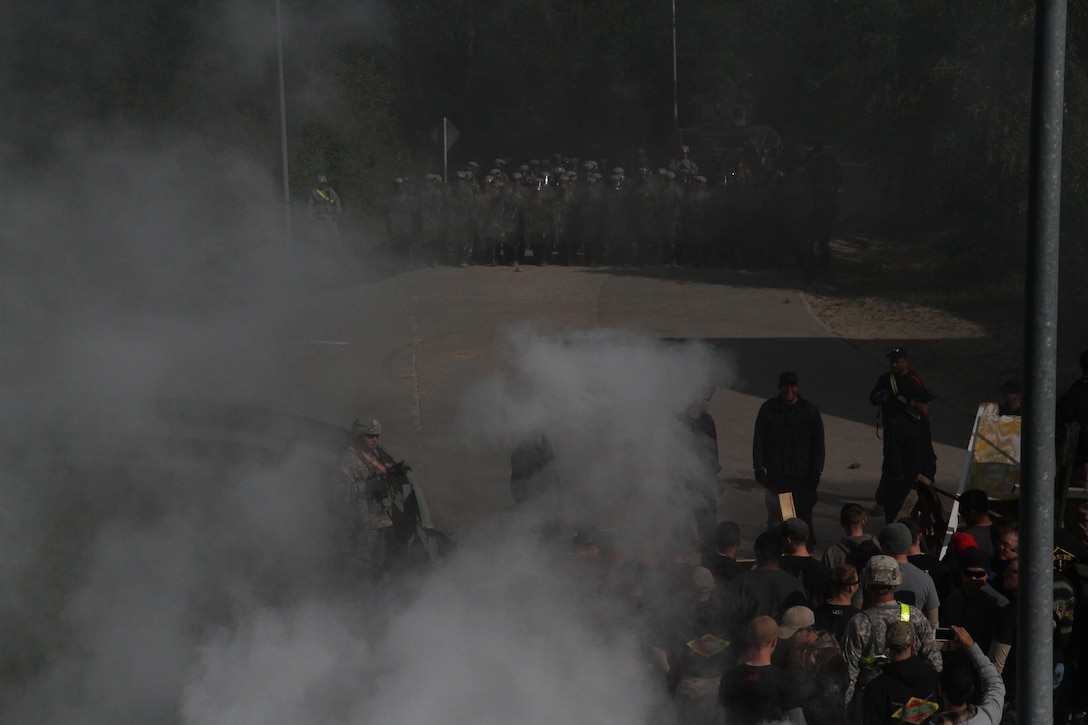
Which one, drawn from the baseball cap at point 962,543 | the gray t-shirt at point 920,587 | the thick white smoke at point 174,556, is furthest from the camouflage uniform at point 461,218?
the gray t-shirt at point 920,587

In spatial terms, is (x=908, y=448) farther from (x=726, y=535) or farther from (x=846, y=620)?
(x=846, y=620)

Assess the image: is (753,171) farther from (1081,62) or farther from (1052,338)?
(1052,338)

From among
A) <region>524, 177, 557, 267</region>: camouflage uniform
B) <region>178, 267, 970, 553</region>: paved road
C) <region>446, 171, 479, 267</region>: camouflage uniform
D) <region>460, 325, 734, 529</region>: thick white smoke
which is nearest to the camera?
<region>460, 325, 734, 529</region>: thick white smoke

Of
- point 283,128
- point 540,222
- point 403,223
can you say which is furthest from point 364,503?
point 540,222

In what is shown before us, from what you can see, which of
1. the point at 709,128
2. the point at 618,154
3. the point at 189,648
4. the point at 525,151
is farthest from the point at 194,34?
the point at 709,128

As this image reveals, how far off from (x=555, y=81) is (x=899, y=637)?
15.2 metres

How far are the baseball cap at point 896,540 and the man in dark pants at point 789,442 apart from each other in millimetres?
2685

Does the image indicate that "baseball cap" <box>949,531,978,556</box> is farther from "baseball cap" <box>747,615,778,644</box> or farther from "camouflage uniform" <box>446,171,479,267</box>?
"camouflage uniform" <box>446,171,479,267</box>

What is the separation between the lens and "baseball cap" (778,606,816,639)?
6117mm

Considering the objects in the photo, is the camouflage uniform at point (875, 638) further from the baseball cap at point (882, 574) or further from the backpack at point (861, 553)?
the backpack at point (861, 553)

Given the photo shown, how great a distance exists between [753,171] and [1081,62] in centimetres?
733

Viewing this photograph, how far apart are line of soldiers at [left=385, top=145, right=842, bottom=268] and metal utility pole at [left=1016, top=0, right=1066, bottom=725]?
18.8 m

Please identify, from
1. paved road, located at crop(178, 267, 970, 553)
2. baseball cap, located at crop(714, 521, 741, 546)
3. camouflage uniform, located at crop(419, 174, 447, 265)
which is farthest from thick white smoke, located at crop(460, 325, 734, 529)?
camouflage uniform, located at crop(419, 174, 447, 265)

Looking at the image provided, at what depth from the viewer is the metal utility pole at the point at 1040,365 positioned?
370cm
